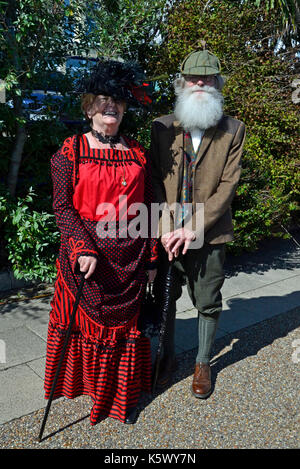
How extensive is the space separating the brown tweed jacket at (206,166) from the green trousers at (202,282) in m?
0.14

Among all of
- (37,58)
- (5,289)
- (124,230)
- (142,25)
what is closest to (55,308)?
(124,230)

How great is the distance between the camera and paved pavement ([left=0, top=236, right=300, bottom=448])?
2.52 metres

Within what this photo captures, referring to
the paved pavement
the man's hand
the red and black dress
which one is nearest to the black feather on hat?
the red and black dress

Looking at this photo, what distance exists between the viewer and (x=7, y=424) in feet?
8.32

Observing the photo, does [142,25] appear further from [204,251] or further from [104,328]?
[104,328]

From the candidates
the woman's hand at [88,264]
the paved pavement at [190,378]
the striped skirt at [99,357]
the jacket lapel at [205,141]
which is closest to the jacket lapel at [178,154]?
the jacket lapel at [205,141]

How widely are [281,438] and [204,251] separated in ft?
4.06

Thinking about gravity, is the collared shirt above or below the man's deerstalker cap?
below

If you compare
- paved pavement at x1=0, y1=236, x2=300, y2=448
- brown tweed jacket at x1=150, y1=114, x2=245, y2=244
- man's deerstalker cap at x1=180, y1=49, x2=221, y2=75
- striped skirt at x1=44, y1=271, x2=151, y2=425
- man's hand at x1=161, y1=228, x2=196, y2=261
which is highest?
man's deerstalker cap at x1=180, y1=49, x2=221, y2=75

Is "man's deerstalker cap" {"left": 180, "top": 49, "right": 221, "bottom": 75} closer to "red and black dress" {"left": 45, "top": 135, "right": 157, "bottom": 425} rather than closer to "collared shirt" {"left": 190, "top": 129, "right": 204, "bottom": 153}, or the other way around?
"collared shirt" {"left": 190, "top": 129, "right": 204, "bottom": 153}

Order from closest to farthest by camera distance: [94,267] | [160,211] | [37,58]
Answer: [94,267], [160,211], [37,58]

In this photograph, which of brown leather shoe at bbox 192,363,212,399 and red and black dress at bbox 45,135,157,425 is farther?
brown leather shoe at bbox 192,363,212,399

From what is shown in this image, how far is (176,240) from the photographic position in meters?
2.73

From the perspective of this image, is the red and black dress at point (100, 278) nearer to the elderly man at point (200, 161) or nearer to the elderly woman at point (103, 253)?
the elderly woman at point (103, 253)
